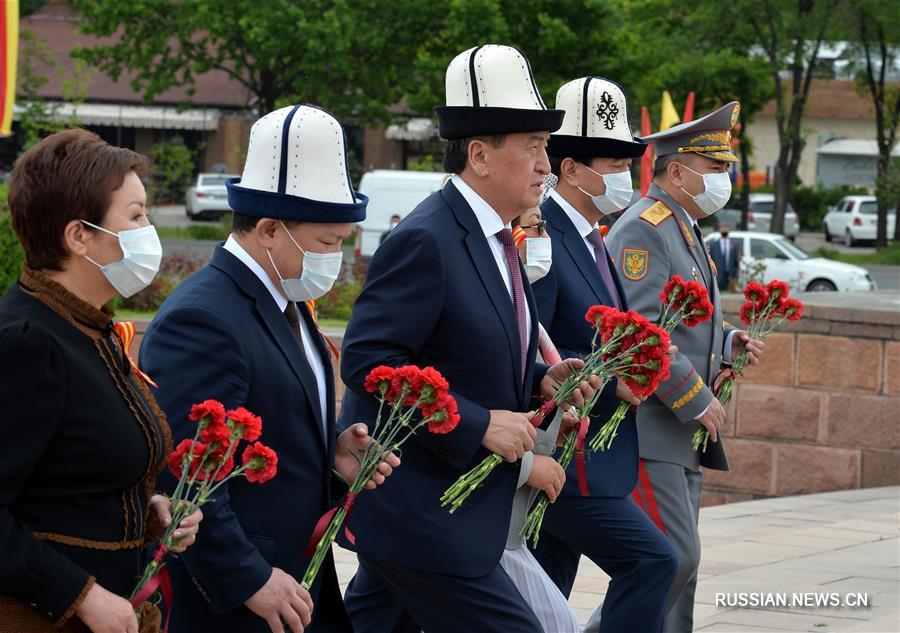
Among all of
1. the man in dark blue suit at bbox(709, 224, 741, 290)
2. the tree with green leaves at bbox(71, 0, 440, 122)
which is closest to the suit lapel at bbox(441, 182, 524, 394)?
the man in dark blue suit at bbox(709, 224, 741, 290)

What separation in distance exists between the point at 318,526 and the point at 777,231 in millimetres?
38652

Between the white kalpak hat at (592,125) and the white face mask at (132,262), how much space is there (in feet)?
8.91

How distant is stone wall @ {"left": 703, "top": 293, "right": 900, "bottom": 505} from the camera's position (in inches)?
406

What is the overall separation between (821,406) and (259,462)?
7773 millimetres

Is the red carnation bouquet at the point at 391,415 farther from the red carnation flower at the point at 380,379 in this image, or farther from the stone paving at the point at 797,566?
the stone paving at the point at 797,566

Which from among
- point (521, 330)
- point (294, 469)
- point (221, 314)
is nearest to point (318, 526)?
point (294, 469)

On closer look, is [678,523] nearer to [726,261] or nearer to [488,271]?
[488,271]

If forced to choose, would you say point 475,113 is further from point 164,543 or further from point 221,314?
point 164,543

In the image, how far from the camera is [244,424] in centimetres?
317

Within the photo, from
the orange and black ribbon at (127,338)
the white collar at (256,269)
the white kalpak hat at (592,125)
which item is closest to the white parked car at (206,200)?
the white kalpak hat at (592,125)

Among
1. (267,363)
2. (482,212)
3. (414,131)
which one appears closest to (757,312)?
(482,212)

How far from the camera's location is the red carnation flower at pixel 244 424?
317cm

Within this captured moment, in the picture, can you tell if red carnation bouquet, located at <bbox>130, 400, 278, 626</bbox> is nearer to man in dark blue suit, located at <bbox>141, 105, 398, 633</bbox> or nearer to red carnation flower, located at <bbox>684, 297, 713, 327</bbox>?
man in dark blue suit, located at <bbox>141, 105, 398, 633</bbox>

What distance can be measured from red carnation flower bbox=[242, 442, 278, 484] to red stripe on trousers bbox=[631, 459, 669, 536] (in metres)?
2.63
